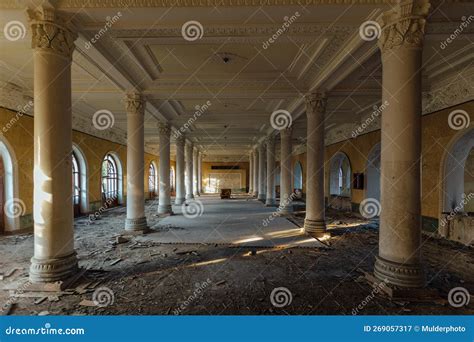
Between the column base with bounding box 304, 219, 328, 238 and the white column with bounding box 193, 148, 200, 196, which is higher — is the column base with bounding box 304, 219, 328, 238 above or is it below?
below

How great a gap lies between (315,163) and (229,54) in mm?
4354

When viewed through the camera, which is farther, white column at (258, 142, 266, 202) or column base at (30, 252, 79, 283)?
white column at (258, 142, 266, 202)

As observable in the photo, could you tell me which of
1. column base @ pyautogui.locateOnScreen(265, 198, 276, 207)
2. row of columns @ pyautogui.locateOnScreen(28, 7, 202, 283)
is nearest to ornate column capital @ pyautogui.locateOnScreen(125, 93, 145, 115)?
row of columns @ pyautogui.locateOnScreen(28, 7, 202, 283)

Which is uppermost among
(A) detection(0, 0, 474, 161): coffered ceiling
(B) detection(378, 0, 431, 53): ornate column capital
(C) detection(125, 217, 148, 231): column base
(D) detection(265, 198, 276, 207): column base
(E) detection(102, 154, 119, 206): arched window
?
(A) detection(0, 0, 474, 161): coffered ceiling

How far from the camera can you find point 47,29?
178 inches

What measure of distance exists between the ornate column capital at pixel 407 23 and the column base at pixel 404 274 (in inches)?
144

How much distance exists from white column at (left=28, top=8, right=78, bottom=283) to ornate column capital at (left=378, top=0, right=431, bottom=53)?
572cm

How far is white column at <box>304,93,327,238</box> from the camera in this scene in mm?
8719

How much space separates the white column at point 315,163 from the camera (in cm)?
872

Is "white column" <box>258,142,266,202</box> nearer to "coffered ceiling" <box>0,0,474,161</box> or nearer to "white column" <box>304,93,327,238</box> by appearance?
"coffered ceiling" <box>0,0,474,161</box>

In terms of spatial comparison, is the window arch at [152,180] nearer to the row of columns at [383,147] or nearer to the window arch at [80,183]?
the window arch at [80,183]

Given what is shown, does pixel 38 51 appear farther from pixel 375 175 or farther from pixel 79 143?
pixel 375 175

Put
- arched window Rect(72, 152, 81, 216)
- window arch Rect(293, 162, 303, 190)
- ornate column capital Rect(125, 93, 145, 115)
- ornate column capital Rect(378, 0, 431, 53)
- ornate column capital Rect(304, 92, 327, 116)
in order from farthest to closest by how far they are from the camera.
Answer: window arch Rect(293, 162, 303, 190)
arched window Rect(72, 152, 81, 216)
ornate column capital Rect(125, 93, 145, 115)
ornate column capital Rect(304, 92, 327, 116)
ornate column capital Rect(378, 0, 431, 53)

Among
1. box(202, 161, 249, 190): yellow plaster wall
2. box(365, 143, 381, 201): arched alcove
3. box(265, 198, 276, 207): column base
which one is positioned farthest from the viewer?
box(202, 161, 249, 190): yellow plaster wall
